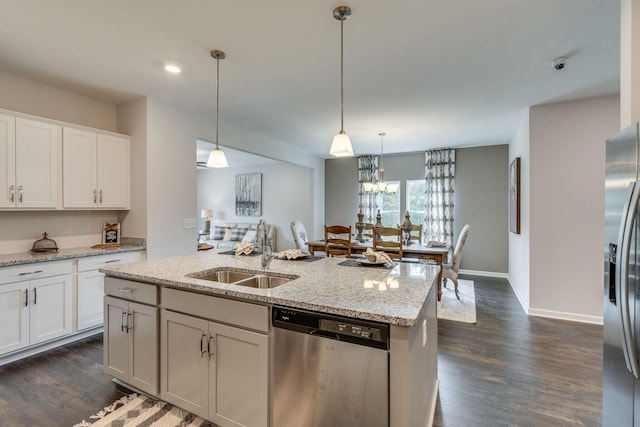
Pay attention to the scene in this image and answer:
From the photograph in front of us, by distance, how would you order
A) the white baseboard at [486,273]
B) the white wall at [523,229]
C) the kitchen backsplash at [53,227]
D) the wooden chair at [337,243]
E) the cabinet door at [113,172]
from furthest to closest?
1. the white baseboard at [486,273]
2. the wooden chair at [337,243]
3. the white wall at [523,229]
4. the cabinet door at [113,172]
5. the kitchen backsplash at [53,227]

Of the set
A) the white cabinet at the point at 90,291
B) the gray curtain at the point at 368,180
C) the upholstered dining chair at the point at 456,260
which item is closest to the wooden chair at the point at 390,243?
the upholstered dining chair at the point at 456,260

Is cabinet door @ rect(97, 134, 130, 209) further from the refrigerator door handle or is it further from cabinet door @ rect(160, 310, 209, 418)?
the refrigerator door handle

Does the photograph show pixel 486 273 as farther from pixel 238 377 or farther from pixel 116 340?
pixel 116 340

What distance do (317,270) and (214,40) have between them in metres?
1.95

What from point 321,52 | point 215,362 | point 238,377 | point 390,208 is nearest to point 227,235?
point 390,208

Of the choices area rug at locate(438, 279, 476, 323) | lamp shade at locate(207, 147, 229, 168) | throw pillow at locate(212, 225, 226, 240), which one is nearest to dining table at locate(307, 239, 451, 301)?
area rug at locate(438, 279, 476, 323)

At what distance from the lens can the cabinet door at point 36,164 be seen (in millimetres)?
2854

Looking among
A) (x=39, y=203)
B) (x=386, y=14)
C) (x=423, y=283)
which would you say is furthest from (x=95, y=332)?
(x=386, y=14)

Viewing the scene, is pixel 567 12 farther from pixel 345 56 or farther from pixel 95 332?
pixel 95 332

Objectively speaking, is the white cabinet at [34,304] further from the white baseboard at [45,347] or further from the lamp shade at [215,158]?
the lamp shade at [215,158]

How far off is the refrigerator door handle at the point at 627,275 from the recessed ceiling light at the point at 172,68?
3.32 m

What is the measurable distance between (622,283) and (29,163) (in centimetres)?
449

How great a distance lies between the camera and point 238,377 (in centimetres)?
169

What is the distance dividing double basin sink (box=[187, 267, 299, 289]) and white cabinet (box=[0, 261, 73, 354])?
1.85 meters
